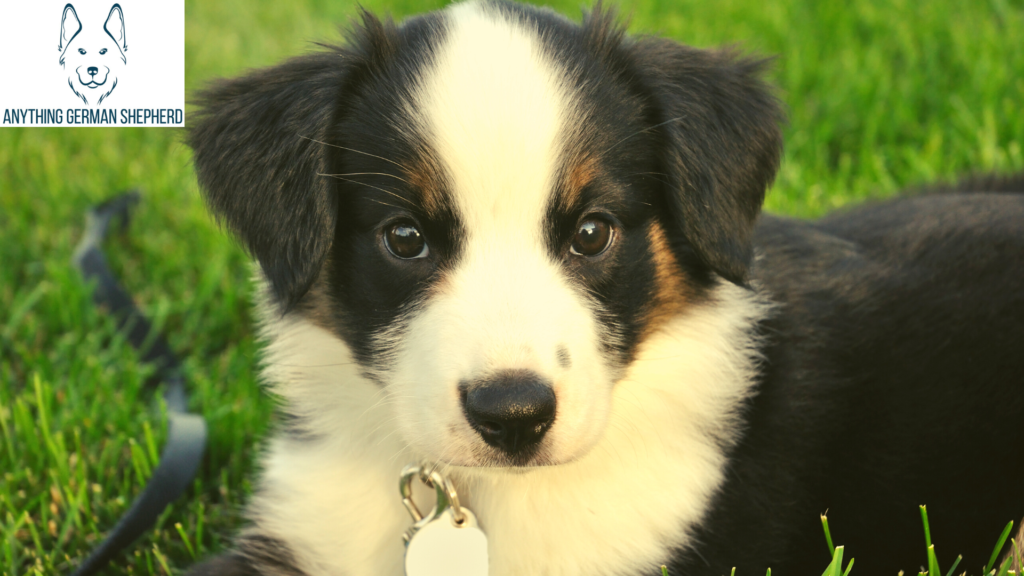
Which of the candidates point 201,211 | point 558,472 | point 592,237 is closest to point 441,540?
point 558,472

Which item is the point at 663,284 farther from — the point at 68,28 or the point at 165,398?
the point at 68,28

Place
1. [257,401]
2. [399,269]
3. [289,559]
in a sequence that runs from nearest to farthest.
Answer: [399,269] → [289,559] → [257,401]

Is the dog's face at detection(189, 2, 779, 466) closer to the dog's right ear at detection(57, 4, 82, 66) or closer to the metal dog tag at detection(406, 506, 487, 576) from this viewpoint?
the metal dog tag at detection(406, 506, 487, 576)

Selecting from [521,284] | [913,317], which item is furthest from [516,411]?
[913,317]

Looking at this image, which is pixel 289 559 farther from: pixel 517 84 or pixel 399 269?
pixel 517 84

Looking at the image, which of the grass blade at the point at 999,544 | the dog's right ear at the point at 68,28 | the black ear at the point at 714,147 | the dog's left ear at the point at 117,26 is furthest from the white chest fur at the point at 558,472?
the dog's right ear at the point at 68,28

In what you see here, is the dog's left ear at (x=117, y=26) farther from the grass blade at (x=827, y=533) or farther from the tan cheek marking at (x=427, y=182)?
the grass blade at (x=827, y=533)
